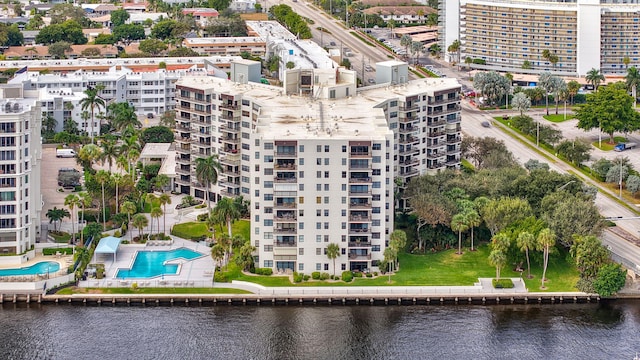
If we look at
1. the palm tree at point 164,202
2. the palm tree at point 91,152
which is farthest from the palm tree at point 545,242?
the palm tree at point 91,152

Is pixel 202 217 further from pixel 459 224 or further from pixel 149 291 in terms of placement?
pixel 459 224

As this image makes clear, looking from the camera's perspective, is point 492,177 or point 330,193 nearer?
point 330,193

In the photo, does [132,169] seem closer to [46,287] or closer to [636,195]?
[46,287]

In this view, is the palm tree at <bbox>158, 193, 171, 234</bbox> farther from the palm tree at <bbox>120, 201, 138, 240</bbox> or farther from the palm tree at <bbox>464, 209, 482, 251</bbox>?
the palm tree at <bbox>464, 209, 482, 251</bbox>

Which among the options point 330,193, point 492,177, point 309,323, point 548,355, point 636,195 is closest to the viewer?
point 548,355

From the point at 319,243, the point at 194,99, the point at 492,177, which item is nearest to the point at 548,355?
the point at 319,243

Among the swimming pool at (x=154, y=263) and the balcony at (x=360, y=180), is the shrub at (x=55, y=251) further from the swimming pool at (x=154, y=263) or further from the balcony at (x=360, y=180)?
the balcony at (x=360, y=180)

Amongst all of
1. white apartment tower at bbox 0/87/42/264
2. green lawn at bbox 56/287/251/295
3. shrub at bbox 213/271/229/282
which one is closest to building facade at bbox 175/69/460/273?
shrub at bbox 213/271/229/282
